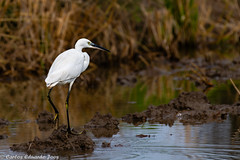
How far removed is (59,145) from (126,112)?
7.79ft

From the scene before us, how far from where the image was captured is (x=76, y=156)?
5.51 m

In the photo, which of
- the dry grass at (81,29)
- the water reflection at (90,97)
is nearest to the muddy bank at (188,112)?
the water reflection at (90,97)

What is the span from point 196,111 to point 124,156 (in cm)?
233

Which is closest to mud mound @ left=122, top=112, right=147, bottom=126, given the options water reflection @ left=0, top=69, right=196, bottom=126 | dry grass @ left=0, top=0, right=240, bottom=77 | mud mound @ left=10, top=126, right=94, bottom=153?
water reflection @ left=0, top=69, right=196, bottom=126

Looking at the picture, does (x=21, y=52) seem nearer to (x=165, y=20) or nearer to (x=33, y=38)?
(x=33, y=38)

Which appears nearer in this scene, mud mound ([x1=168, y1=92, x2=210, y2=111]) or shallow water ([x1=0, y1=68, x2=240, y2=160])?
shallow water ([x1=0, y1=68, x2=240, y2=160])

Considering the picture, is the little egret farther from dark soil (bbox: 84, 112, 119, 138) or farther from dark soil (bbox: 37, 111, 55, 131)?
dark soil (bbox: 37, 111, 55, 131)

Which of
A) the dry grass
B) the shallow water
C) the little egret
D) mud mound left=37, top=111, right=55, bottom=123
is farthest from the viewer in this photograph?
the dry grass

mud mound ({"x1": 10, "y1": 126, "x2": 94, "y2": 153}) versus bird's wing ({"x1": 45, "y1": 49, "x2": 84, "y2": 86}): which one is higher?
bird's wing ({"x1": 45, "y1": 49, "x2": 84, "y2": 86})

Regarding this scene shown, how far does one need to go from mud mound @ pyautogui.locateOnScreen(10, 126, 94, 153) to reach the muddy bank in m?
1.64

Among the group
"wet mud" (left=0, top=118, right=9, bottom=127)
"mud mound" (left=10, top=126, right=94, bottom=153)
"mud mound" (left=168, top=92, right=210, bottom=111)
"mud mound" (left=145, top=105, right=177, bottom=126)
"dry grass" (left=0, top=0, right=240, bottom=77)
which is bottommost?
"mud mound" (left=10, top=126, right=94, bottom=153)

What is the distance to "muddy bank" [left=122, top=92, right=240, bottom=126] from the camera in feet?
23.9

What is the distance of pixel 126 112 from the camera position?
8.03 meters

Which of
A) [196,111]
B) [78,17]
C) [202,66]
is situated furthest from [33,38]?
[196,111]
